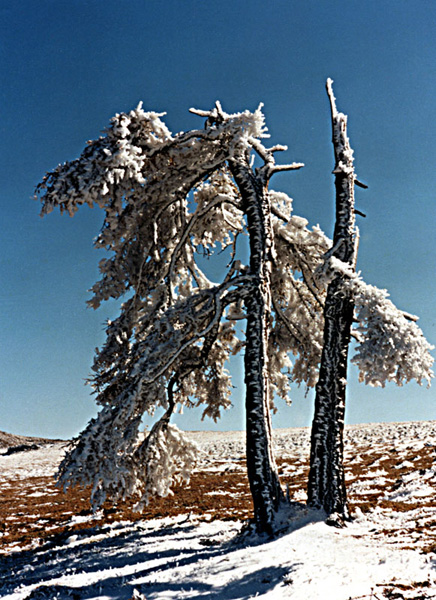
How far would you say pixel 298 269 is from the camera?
48.4 ft

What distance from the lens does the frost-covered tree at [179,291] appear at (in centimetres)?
1038

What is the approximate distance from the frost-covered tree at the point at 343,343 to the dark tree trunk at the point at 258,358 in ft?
3.84

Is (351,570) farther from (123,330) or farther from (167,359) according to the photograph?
(123,330)

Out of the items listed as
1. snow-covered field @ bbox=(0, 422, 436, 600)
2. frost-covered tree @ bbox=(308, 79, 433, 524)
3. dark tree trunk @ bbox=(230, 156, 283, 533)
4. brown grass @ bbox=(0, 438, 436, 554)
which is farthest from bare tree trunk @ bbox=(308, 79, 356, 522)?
brown grass @ bbox=(0, 438, 436, 554)

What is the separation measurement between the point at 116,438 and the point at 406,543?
18.8 feet

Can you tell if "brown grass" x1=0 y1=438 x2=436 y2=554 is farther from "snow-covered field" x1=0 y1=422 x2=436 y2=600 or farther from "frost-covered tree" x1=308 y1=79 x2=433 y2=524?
"frost-covered tree" x1=308 y1=79 x2=433 y2=524

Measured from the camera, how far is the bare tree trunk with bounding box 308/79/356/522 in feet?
35.9

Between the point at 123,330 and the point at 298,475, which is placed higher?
the point at 123,330

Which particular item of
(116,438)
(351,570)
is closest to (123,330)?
(116,438)

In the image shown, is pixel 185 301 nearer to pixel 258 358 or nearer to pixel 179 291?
pixel 258 358

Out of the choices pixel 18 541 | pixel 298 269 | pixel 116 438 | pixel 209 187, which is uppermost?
pixel 209 187

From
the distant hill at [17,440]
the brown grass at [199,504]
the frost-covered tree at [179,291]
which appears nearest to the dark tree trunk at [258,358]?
the frost-covered tree at [179,291]

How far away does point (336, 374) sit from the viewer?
11391 mm

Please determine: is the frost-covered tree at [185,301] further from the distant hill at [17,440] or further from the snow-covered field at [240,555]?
the distant hill at [17,440]
